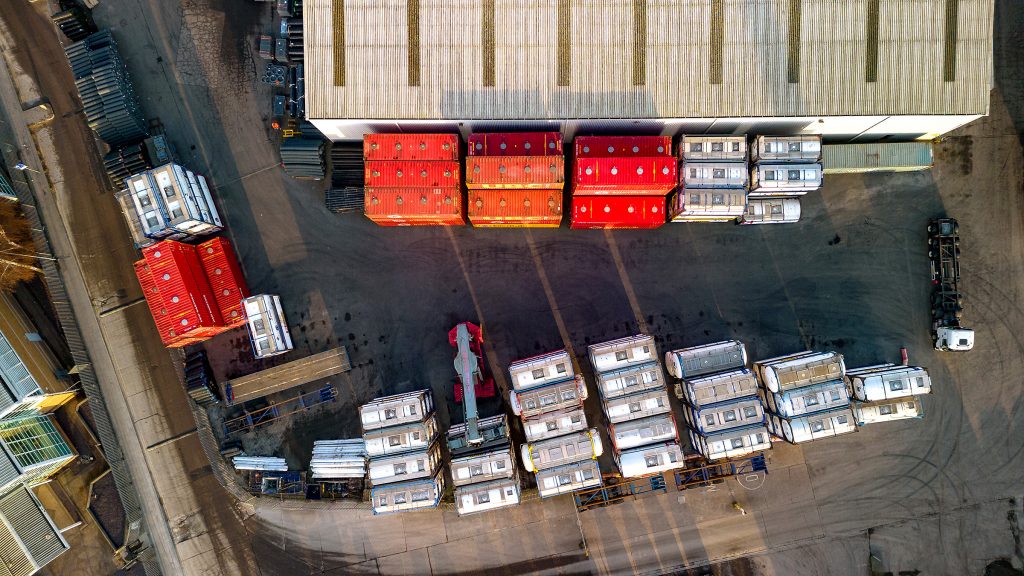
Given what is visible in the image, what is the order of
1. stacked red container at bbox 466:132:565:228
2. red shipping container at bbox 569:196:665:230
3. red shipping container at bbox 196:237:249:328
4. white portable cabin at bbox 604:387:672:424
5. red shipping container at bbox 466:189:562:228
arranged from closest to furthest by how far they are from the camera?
white portable cabin at bbox 604:387:672:424 → stacked red container at bbox 466:132:565:228 → red shipping container at bbox 466:189:562:228 → red shipping container at bbox 569:196:665:230 → red shipping container at bbox 196:237:249:328

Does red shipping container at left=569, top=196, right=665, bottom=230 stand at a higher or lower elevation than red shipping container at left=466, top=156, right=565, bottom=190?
lower

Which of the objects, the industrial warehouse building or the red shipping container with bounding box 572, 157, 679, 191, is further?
the red shipping container with bounding box 572, 157, 679, 191

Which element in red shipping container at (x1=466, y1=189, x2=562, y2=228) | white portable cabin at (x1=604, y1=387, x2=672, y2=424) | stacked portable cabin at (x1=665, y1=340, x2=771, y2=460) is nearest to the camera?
stacked portable cabin at (x1=665, y1=340, x2=771, y2=460)

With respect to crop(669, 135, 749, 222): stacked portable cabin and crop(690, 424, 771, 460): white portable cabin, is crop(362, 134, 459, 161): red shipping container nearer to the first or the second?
crop(669, 135, 749, 222): stacked portable cabin

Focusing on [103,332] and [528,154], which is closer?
[528,154]

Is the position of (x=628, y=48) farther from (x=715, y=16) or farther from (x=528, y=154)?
(x=528, y=154)

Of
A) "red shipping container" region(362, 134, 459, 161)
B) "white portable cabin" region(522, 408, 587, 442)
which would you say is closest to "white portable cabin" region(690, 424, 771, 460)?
"white portable cabin" region(522, 408, 587, 442)

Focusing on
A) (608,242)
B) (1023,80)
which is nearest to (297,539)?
(608,242)

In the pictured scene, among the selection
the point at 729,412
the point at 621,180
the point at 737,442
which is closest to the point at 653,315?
the point at 729,412
